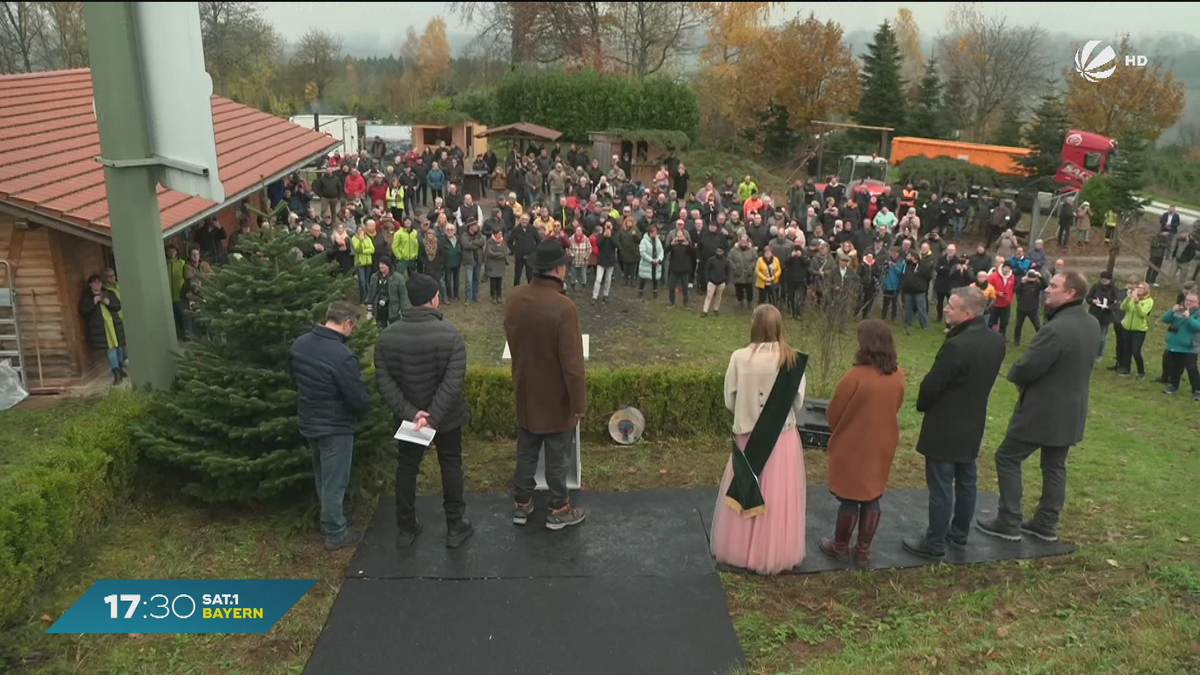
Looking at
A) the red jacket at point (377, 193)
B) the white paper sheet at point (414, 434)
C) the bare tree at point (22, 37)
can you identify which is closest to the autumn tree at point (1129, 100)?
the red jacket at point (377, 193)

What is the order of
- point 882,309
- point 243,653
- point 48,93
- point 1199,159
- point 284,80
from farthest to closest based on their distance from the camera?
point 284,80
point 1199,159
point 882,309
point 48,93
point 243,653

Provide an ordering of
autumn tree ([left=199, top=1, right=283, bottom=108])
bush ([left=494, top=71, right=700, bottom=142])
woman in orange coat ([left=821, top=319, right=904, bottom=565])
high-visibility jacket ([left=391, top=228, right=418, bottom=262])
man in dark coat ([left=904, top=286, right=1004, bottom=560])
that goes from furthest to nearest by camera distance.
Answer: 1. bush ([left=494, top=71, right=700, bottom=142])
2. autumn tree ([left=199, top=1, right=283, bottom=108])
3. high-visibility jacket ([left=391, top=228, right=418, bottom=262])
4. man in dark coat ([left=904, top=286, right=1004, bottom=560])
5. woman in orange coat ([left=821, top=319, right=904, bottom=565])

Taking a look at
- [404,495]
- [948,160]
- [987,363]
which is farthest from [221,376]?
[948,160]

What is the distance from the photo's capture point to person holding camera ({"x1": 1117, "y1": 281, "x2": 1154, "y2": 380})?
1208 cm

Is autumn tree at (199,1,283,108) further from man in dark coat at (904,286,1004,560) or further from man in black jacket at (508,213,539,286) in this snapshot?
man in dark coat at (904,286,1004,560)

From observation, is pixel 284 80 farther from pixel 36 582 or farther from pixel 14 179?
pixel 36 582

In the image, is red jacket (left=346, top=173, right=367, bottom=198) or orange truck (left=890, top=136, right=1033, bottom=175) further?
orange truck (left=890, top=136, right=1033, bottom=175)

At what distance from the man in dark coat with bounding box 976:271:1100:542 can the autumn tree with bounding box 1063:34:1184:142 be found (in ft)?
60.8

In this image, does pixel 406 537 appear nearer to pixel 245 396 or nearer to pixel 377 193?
pixel 245 396

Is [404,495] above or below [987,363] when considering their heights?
below

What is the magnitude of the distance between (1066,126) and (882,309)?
13.1 metres

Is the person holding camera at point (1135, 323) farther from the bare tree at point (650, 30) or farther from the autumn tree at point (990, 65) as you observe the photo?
the bare tree at point (650, 30)

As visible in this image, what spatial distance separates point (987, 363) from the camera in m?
5.10

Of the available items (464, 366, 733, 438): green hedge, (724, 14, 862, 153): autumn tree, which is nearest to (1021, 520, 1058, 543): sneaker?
(464, 366, 733, 438): green hedge
